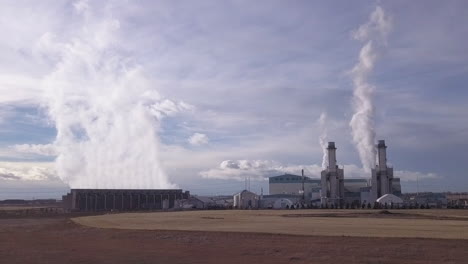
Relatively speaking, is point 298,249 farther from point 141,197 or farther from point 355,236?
point 141,197

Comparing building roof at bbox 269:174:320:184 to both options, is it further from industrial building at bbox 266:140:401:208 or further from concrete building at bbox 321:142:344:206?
concrete building at bbox 321:142:344:206

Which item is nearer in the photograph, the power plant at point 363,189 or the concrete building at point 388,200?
the concrete building at point 388,200

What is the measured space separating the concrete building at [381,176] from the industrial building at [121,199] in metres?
42.8

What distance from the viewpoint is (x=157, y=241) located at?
3959 cm

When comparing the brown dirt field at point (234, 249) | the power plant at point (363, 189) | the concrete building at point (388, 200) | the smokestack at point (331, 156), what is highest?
the smokestack at point (331, 156)

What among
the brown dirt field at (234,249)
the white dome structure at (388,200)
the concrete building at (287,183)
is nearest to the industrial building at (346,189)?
the white dome structure at (388,200)

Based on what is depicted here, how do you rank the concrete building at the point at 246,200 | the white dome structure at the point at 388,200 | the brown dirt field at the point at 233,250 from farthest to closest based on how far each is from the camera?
1. the concrete building at the point at 246,200
2. the white dome structure at the point at 388,200
3. the brown dirt field at the point at 233,250

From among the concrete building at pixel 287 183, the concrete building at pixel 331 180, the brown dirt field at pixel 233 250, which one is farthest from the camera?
the concrete building at pixel 287 183

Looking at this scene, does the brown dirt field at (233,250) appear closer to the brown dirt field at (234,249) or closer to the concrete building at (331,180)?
the brown dirt field at (234,249)

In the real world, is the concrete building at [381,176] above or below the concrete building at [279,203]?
above

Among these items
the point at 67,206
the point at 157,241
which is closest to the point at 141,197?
the point at 67,206

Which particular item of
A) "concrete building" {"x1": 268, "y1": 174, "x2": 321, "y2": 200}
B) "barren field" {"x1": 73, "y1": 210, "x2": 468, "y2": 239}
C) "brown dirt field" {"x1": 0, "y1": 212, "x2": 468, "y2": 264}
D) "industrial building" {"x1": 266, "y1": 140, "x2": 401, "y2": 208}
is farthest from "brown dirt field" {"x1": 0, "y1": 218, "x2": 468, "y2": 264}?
"concrete building" {"x1": 268, "y1": 174, "x2": 321, "y2": 200}

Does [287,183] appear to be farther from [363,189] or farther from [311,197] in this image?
[363,189]

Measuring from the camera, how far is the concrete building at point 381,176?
119 m
